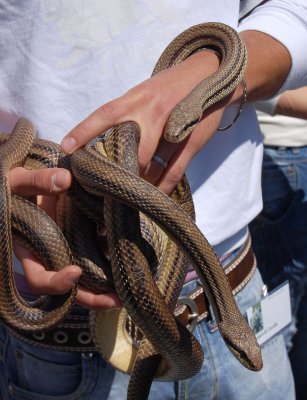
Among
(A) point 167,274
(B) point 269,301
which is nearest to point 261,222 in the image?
(B) point 269,301

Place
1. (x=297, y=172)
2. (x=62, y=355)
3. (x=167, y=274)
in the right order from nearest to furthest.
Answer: (x=167, y=274) → (x=62, y=355) → (x=297, y=172)

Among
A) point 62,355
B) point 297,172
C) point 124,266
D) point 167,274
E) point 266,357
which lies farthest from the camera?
point 297,172

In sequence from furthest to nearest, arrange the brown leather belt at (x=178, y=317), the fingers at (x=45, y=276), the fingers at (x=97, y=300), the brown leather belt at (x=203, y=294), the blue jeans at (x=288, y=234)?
the blue jeans at (x=288, y=234)
the brown leather belt at (x=203, y=294)
the brown leather belt at (x=178, y=317)
the fingers at (x=97, y=300)
the fingers at (x=45, y=276)

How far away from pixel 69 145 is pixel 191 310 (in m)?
0.66

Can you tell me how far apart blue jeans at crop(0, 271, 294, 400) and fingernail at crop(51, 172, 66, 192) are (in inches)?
23.2

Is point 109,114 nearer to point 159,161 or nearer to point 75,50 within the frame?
point 159,161

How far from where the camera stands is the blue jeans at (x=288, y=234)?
11.3 feet

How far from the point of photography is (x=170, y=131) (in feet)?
5.28

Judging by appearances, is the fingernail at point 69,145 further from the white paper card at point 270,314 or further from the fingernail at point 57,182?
the white paper card at point 270,314

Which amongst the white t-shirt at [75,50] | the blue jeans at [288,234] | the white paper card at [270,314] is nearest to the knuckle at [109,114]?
the white t-shirt at [75,50]

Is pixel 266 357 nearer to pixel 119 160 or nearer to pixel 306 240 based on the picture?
pixel 119 160

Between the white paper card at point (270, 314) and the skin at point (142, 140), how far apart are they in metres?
0.67

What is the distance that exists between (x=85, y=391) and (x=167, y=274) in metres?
0.46

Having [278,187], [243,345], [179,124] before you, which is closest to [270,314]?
[243,345]
